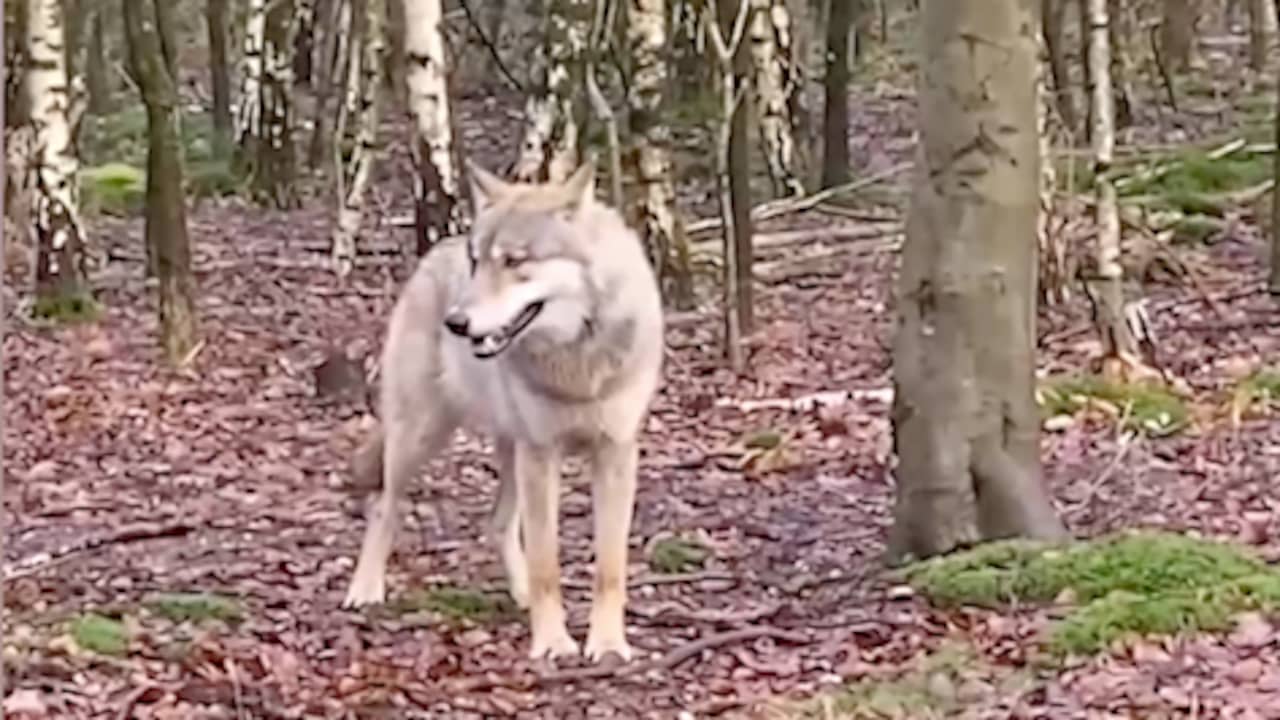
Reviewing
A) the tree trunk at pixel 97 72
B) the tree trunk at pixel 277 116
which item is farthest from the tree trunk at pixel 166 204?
the tree trunk at pixel 97 72

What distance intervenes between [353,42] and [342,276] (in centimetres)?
300

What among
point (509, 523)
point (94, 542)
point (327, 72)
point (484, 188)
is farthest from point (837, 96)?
point (484, 188)

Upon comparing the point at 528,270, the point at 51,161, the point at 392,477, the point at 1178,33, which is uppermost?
the point at 1178,33

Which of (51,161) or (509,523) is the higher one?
(51,161)

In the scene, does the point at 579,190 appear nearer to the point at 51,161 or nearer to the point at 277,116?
the point at 51,161

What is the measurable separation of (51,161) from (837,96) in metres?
7.58

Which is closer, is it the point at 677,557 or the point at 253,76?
the point at 677,557

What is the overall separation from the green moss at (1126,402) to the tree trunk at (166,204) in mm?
5236

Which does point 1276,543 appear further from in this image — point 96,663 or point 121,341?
point 121,341

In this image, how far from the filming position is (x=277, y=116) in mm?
23047

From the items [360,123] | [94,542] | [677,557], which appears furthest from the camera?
[360,123]

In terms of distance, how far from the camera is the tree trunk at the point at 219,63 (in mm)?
24906

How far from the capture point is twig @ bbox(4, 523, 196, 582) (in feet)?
25.5

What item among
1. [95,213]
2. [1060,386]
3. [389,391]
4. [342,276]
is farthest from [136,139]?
[389,391]
